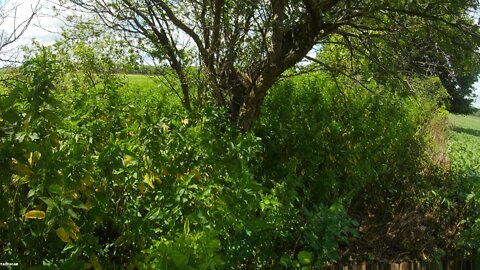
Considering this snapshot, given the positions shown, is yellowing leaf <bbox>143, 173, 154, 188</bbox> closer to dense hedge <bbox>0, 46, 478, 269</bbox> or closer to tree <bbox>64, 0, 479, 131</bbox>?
dense hedge <bbox>0, 46, 478, 269</bbox>

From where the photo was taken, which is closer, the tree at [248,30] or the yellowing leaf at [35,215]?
the yellowing leaf at [35,215]

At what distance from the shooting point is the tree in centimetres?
433

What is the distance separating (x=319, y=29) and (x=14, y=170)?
3.15 metres

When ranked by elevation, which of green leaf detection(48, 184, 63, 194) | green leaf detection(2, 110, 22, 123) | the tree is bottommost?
green leaf detection(48, 184, 63, 194)

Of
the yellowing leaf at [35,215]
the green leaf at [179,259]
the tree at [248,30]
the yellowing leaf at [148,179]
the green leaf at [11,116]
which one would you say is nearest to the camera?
the green leaf at [179,259]

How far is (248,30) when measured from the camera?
15.9 ft

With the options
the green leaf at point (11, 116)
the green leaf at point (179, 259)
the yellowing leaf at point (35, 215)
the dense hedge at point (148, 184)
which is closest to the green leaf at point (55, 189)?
the dense hedge at point (148, 184)

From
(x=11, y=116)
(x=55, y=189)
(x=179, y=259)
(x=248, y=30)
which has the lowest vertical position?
(x=179, y=259)

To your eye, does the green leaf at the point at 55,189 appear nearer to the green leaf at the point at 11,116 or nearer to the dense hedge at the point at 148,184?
the dense hedge at the point at 148,184

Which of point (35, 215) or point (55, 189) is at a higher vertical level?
point (55, 189)

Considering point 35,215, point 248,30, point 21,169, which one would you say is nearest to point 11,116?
point 21,169

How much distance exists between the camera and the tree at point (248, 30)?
4.33 metres

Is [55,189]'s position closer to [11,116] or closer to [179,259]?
[11,116]

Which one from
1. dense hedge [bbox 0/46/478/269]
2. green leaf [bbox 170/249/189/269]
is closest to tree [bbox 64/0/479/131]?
dense hedge [bbox 0/46/478/269]
